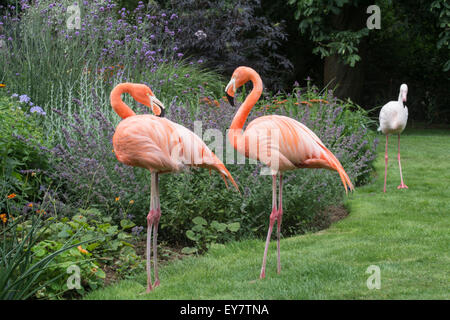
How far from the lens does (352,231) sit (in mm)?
5090

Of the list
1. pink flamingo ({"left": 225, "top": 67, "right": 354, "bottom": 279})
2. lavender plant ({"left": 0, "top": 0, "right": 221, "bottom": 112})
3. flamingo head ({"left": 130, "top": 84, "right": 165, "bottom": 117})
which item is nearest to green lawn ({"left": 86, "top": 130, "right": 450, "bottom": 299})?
pink flamingo ({"left": 225, "top": 67, "right": 354, "bottom": 279})

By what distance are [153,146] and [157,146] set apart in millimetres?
35

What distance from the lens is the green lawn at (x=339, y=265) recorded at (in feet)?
11.4

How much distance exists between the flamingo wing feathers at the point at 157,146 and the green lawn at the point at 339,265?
81 cm

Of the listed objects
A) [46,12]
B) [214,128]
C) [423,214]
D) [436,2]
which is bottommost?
[423,214]

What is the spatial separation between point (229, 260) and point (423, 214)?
8.58 ft

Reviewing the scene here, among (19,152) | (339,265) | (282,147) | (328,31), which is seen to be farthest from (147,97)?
(328,31)

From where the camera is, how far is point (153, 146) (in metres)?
3.35

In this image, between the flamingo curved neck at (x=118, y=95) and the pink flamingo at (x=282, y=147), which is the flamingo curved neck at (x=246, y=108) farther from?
the flamingo curved neck at (x=118, y=95)

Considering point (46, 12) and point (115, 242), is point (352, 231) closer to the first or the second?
point (115, 242)

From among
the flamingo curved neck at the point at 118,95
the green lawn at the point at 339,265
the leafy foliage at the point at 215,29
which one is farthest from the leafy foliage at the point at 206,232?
the leafy foliage at the point at 215,29
